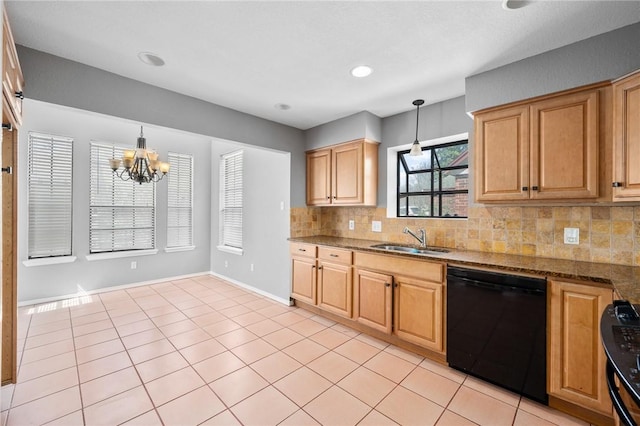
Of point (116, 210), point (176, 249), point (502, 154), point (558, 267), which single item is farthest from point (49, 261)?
point (558, 267)

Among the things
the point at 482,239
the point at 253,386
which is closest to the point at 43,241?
the point at 253,386

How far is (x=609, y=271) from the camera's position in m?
1.91

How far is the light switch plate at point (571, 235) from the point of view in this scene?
2.30 m

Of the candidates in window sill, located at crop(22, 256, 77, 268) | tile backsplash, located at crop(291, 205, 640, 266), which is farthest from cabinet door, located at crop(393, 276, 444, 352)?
window sill, located at crop(22, 256, 77, 268)

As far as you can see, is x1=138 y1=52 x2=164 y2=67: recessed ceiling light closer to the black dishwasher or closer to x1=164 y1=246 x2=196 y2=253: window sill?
the black dishwasher

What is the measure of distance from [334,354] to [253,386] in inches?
32.4

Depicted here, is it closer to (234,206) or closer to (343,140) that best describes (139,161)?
(234,206)

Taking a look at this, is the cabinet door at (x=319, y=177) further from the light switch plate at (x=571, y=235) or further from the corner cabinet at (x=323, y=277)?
the light switch plate at (x=571, y=235)

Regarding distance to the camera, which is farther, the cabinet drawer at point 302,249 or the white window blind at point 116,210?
the white window blind at point 116,210

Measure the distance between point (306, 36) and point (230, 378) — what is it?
2658mm

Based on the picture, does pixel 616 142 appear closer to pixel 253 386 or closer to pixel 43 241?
pixel 253 386

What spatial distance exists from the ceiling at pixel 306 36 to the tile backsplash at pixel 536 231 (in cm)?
128

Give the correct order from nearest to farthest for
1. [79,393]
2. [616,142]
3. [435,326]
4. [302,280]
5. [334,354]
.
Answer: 1. [616,142]
2. [79,393]
3. [435,326]
4. [334,354]
5. [302,280]

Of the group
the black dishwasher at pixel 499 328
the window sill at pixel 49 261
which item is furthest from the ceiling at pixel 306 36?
the window sill at pixel 49 261
